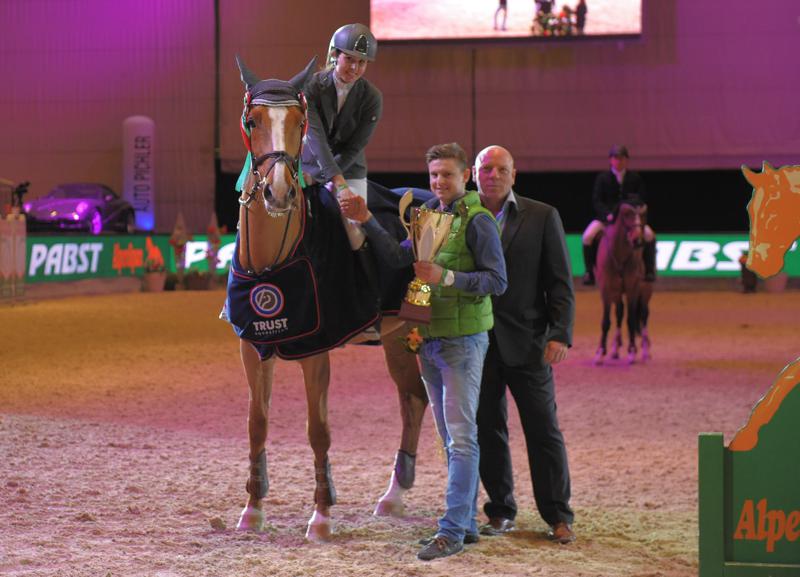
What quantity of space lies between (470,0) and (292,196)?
81.1 ft

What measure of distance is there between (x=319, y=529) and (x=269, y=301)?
118 centimetres

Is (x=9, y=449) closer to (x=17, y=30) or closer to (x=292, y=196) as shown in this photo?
(x=292, y=196)

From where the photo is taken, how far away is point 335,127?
19.4ft

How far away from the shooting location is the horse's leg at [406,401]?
6.22m

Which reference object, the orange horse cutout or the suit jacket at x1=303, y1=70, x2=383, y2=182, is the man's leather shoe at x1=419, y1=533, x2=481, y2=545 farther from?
the suit jacket at x1=303, y1=70, x2=383, y2=182

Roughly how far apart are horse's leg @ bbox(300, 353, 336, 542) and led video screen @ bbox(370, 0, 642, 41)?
23743 mm

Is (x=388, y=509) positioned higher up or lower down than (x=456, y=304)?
lower down

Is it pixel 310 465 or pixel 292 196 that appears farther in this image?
pixel 310 465

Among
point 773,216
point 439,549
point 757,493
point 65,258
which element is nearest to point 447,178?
point 773,216

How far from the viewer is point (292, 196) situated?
5035mm

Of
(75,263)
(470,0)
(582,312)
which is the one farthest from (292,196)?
(470,0)

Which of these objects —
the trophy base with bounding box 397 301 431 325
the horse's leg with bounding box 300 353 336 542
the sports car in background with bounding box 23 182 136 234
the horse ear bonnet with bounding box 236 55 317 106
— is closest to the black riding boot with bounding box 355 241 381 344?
the horse's leg with bounding box 300 353 336 542

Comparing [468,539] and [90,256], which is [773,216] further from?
[90,256]

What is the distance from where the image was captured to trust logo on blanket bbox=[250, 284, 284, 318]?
17.6ft
